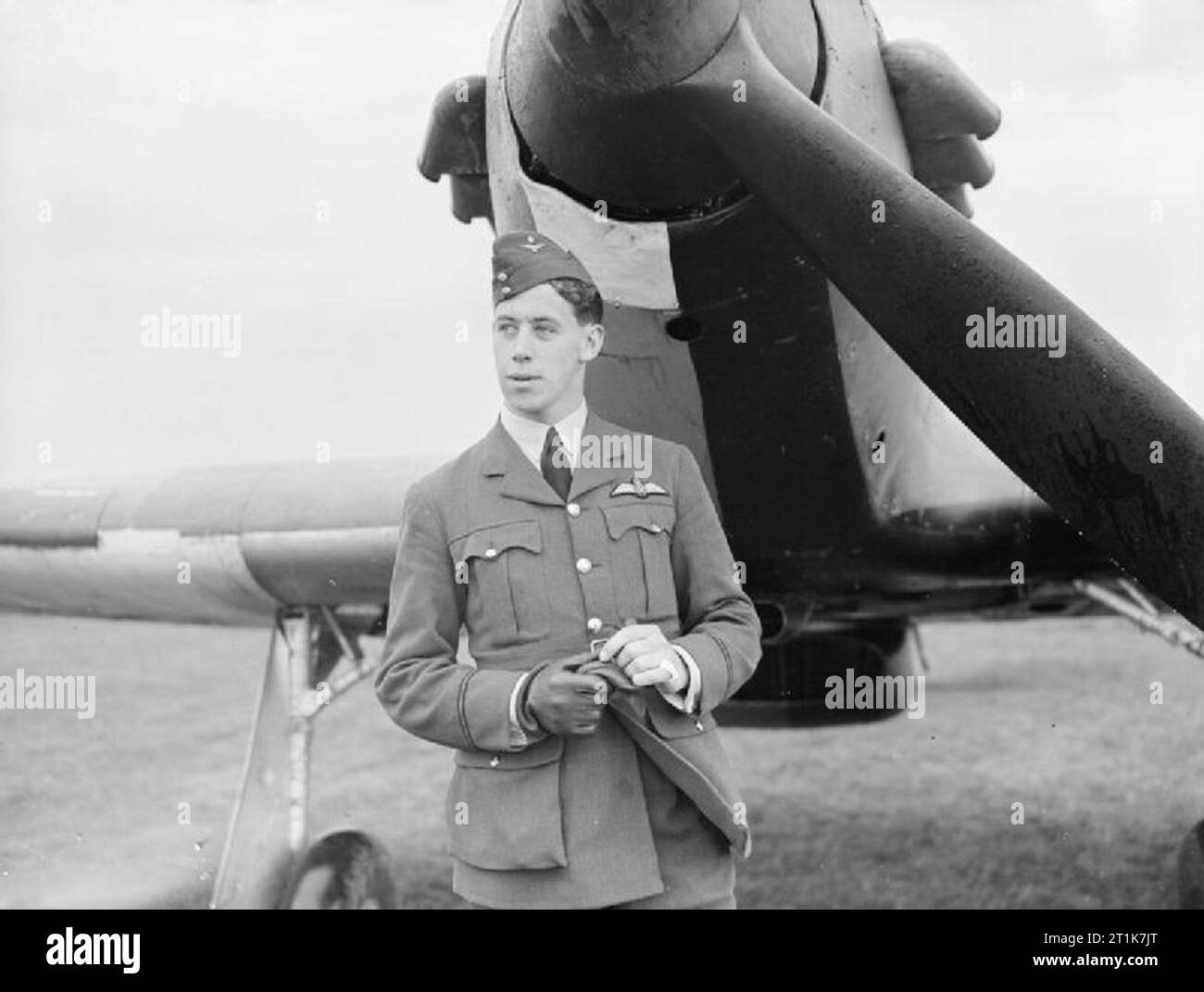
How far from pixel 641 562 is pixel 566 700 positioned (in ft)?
0.93

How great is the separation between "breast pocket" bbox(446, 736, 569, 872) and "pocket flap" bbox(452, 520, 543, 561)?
0.26 metres

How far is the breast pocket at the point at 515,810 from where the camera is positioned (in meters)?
1.87

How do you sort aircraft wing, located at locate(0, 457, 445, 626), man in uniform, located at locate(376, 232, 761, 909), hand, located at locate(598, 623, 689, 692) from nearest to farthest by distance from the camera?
hand, located at locate(598, 623, 689, 692) < man in uniform, located at locate(376, 232, 761, 909) < aircraft wing, located at locate(0, 457, 445, 626)

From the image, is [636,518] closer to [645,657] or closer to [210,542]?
[645,657]

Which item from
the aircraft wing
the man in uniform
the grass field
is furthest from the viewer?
the grass field

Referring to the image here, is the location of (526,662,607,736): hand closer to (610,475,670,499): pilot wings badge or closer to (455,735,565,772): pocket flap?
(455,735,565,772): pocket flap

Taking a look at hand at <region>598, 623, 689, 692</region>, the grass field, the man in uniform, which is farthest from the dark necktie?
the grass field

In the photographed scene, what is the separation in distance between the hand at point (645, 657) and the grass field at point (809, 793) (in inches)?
97.0

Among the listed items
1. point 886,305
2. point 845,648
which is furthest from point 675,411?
point 845,648

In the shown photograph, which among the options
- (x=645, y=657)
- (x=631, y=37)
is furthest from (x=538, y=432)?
(x=631, y=37)

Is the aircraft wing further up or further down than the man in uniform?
further up

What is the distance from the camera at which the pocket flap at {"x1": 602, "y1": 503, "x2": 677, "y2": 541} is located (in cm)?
196

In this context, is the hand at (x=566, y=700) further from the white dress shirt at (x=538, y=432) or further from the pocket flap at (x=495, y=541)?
the white dress shirt at (x=538, y=432)

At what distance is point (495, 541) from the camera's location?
1.95 m
